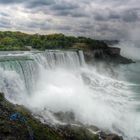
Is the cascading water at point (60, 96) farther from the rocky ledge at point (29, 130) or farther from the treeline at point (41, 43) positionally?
the treeline at point (41, 43)

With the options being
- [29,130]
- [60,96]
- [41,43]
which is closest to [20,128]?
[29,130]

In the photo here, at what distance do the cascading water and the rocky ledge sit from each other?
1966 millimetres

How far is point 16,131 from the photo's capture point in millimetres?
11906

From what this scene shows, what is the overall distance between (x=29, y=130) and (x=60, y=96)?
10.8 m

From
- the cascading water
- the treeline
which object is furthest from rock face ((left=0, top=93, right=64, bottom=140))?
the treeline

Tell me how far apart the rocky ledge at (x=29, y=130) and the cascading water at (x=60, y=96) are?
1966mm

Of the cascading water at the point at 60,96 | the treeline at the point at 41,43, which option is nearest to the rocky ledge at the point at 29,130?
the cascading water at the point at 60,96

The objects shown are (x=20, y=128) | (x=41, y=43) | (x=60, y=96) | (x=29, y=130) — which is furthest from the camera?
(x=41, y=43)

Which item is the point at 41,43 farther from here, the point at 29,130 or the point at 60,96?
the point at 29,130

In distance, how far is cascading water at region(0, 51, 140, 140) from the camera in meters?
19.2

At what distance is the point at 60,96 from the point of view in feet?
76.1

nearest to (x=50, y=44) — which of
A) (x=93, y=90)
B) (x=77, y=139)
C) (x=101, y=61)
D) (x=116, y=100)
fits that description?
(x=101, y=61)

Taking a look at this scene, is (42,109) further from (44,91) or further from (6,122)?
(6,122)

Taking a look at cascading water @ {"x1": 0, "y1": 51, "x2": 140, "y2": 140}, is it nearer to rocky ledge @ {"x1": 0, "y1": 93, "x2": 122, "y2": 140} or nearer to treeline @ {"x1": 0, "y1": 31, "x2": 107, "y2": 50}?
rocky ledge @ {"x1": 0, "y1": 93, "x2": 122, "y2": 140}
